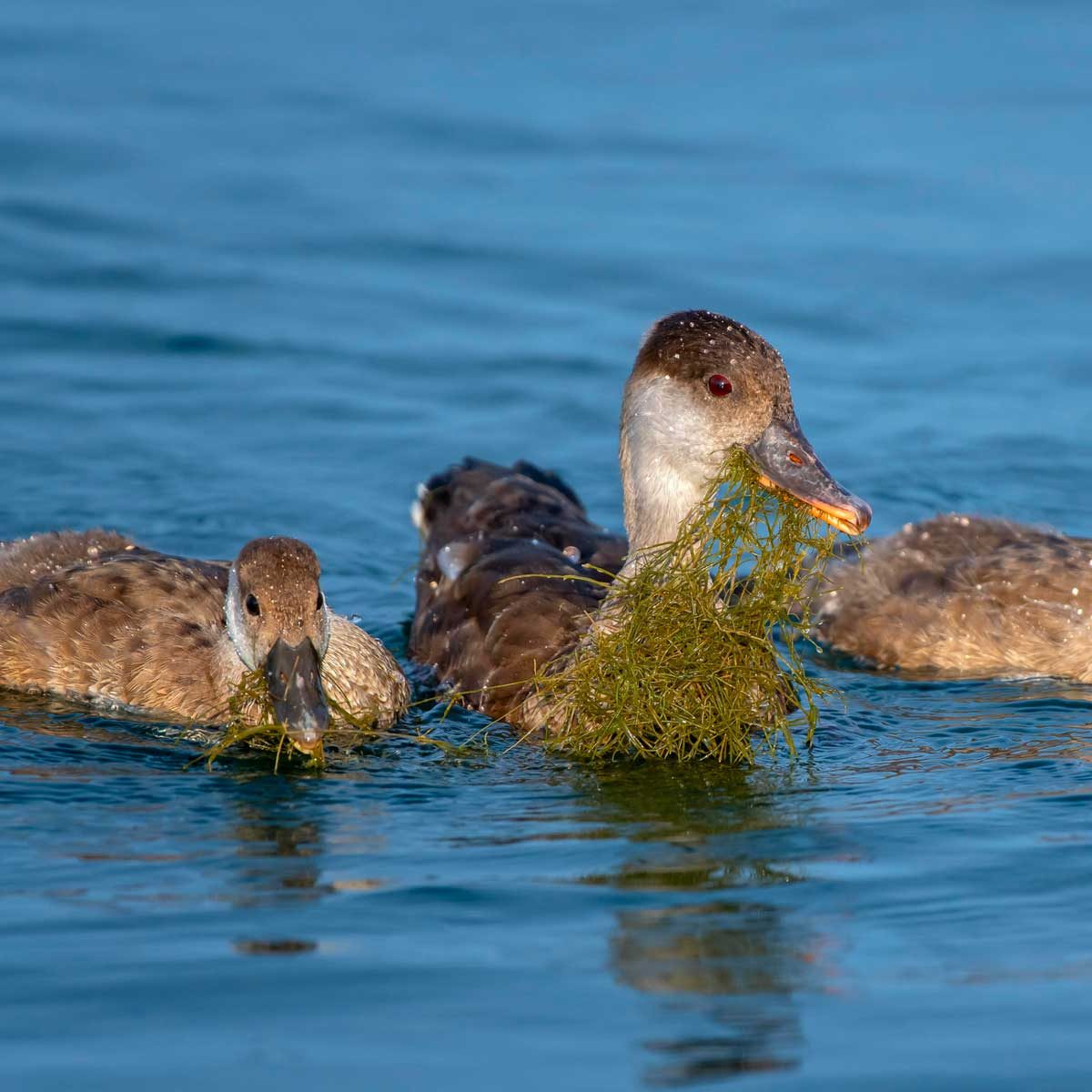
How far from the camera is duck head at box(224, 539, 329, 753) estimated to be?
802 centimetres

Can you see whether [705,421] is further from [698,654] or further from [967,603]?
[967,603]

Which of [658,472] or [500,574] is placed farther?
[500,574]

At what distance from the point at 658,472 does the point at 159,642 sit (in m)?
2.34

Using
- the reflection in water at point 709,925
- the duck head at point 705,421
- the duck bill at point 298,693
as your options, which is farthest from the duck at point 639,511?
the reflection in water at point 709,925

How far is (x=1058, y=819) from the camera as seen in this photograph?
25.0ft

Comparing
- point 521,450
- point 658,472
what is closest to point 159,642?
point 658,472

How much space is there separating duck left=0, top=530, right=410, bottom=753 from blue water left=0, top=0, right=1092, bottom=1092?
26cm

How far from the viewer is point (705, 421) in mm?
8570

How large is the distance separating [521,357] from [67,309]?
11.2 ft

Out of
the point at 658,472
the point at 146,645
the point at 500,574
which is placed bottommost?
the point at 146,645

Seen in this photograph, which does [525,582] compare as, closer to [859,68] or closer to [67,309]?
[67,309]

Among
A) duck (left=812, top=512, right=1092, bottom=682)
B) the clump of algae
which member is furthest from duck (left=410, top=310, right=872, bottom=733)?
duck (left=812, top=512, right=1092, bottom=682)

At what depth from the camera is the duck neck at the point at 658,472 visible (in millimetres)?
8680

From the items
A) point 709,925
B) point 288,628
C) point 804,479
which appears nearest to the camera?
point 709,925
